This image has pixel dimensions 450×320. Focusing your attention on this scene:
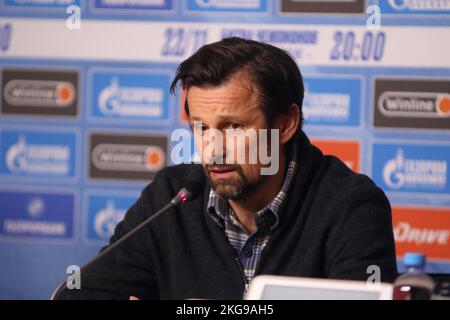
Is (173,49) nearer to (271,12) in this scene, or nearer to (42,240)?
(271,12)

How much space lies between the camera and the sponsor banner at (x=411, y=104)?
3.45 m

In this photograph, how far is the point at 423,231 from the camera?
3479 mm

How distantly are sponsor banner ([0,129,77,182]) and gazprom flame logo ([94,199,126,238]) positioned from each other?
0.22m

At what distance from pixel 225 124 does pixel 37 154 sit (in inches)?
72.3

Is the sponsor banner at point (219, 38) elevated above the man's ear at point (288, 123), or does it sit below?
above

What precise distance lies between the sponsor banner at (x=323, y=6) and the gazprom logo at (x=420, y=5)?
14 centimetres

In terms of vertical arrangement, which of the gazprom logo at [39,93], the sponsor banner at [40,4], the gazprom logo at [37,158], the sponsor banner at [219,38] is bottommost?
the gazprom logo at [37,158]

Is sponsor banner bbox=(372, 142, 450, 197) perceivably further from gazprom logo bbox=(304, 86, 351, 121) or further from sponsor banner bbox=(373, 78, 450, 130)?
gazprom logo bbox=(304, 86, 351, 121)

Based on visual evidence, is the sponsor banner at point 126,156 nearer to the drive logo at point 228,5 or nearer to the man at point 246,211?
the drive logo at point 228,5

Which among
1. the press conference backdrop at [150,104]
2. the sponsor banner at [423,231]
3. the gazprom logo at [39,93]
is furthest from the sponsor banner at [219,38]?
the sponsor banner at [423,231]

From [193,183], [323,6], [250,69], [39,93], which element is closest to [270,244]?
[193,183]

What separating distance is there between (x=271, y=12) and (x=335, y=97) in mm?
472

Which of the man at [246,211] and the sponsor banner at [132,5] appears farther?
the sponsor banner at [132,5]

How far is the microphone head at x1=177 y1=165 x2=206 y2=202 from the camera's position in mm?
2086
